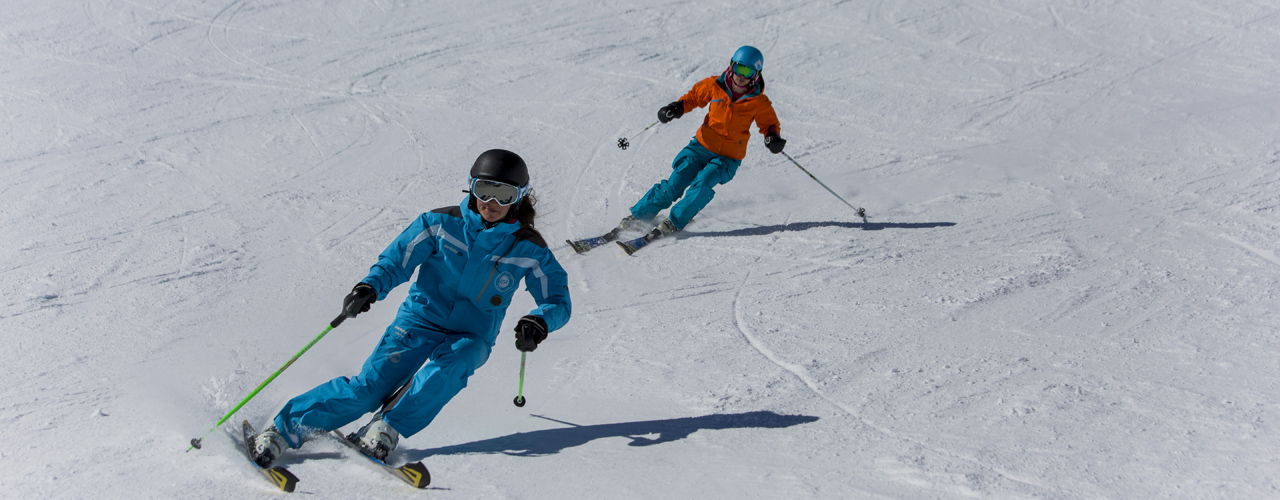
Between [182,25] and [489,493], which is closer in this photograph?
[489,493]

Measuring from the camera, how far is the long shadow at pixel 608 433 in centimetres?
357

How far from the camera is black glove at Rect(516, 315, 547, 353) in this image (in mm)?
3232

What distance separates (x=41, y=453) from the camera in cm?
343

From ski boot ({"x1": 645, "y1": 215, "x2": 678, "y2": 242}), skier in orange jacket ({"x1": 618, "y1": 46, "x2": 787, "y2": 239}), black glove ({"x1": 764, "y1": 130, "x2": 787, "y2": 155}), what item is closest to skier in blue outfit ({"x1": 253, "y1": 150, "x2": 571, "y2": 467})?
ski boot ({"x1": 645, "y1": 215, "x2": 678, "y2": 242})

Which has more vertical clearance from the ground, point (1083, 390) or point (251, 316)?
point (251, 316)

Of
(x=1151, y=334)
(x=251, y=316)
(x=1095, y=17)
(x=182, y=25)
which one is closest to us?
(x=1151, y=334)

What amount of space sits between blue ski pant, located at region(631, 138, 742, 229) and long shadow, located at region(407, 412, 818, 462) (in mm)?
2629

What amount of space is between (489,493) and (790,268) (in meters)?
3.18

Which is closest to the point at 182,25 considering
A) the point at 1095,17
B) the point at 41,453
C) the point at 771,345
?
the point at 41,453

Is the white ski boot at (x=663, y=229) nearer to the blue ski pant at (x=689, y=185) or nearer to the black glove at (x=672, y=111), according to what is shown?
the blue ski pant at (x=689, y=185)

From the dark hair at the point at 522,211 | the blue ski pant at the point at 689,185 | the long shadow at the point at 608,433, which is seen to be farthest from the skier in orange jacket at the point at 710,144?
the dark hair at the point at 522,211

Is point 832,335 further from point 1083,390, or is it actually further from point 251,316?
point 251,316

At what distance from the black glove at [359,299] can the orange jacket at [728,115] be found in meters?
3.44

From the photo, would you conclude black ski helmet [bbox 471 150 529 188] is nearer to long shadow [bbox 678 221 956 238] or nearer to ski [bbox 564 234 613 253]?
ski [bbox 564 234 613 253]
